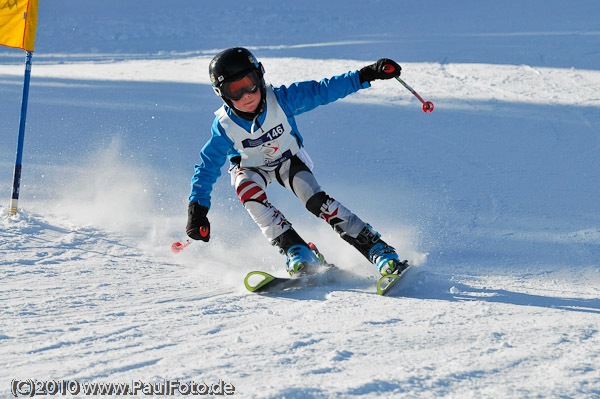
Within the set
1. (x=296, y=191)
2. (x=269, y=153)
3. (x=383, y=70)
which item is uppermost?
(x=383, y=70)

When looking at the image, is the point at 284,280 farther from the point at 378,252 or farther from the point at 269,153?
the point at 269,153

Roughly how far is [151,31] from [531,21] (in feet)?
26.9

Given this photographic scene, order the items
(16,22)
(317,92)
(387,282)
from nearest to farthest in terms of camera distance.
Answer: (387,282)
(317,92)
(16,22)

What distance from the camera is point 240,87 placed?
3701 millimetres

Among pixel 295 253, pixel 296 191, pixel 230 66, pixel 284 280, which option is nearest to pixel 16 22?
pixel 230 66

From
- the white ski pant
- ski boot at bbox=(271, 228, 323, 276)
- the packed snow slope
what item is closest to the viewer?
the packed snow slope

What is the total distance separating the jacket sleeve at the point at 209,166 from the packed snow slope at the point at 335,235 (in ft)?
1.75

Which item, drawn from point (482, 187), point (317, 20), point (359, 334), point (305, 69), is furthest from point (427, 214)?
point (317, 20)

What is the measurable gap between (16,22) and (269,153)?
2.47m

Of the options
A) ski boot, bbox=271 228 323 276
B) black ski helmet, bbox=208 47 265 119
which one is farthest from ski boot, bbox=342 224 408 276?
black ski helmet, bbox=208 47 265 119

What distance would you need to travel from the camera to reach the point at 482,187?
217 inches

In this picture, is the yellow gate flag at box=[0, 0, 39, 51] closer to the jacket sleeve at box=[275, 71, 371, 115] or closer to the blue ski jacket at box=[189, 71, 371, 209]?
the blue ski jacket at box=[189, 71, 371, 209]

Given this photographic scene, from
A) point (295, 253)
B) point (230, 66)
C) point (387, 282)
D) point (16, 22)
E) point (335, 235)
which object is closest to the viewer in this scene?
point (387, 282)

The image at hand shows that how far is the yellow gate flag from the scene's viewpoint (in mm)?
4848
